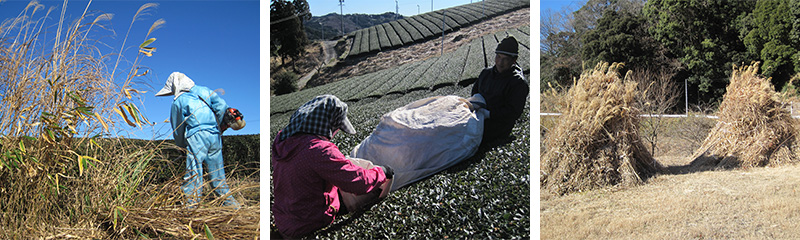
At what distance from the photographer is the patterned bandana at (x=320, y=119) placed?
3395 mm

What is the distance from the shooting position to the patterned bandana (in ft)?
11.1

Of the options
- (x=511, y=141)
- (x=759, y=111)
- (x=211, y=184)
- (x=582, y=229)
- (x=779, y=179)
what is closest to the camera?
(x=511, y=141)

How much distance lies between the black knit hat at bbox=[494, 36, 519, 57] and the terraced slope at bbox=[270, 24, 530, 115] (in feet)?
0.11

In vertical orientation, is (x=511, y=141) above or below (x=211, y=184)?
above

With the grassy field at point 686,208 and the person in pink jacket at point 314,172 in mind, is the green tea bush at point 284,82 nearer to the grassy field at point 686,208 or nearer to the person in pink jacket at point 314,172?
the person in pink jacket at point 314,172

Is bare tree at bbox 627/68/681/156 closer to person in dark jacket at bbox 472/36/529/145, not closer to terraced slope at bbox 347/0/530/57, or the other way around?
terraced slope at bbox 347/0/530/57

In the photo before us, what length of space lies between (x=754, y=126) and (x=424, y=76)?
232 inches

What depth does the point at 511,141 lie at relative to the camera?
331 cm

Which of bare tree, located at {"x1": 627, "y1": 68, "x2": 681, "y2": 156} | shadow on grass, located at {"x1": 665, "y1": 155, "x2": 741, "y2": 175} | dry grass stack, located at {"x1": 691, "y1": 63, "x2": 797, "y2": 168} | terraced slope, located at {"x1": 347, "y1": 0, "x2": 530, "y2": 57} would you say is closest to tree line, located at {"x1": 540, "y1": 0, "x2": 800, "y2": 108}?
bare tree, located at {"x1": 627, "y1": 68, "x2": 681, "y2": 156}

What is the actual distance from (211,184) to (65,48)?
1.48 m

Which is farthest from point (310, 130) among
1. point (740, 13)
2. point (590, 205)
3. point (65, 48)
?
point (740, 13)

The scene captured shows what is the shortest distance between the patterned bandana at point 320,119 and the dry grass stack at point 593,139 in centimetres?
369

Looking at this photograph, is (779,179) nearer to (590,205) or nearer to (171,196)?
(590,205)

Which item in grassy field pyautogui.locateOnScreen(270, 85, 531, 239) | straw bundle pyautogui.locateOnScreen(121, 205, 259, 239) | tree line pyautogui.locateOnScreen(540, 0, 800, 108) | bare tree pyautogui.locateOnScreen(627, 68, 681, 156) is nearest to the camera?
grassy field pyautogui.locateOnScreen(270, 85, 531, 239)
